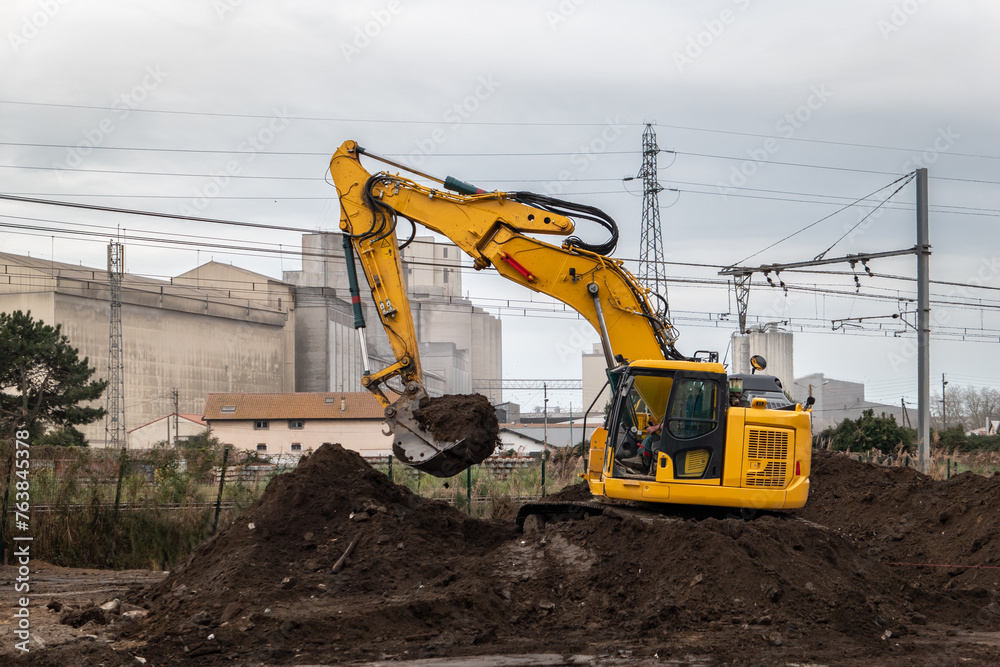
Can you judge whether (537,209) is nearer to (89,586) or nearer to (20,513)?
(89,586)

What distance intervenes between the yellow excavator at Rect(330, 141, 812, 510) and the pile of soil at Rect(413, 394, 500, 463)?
0.03 metres

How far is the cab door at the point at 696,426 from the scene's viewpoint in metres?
11.6

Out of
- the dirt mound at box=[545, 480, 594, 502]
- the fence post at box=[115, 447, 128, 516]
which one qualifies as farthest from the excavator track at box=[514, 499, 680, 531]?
the fence post at box=[115, 447, 128, 516]

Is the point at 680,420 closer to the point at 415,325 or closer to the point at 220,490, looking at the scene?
the point at 220,490

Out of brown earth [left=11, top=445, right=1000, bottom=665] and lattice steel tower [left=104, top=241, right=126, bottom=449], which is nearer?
brown earth [left=11, top=445, right=1000, bottom=665]

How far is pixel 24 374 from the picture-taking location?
41.2 metres

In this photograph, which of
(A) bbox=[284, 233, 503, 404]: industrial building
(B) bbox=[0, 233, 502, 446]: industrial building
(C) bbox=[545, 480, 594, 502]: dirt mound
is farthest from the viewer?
(A) bbox=[284, 233, 503, 404]: industrial building

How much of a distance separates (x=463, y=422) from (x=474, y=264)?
2.20 m

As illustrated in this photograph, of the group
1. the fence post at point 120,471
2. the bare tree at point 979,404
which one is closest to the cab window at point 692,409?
the fence post at point 120,471

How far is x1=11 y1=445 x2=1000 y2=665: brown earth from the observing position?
30.6 ft

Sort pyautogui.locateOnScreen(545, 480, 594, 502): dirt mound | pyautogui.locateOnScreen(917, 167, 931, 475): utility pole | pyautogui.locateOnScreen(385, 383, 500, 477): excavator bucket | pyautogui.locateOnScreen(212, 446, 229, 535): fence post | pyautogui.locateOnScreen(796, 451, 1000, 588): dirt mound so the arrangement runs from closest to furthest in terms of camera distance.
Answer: pyautogui.locateOnScreen(385, 383, 500, 477): excavator bucket, pyautogui.locateOnScreen(796, 451, 1000, 588): dirt mound, pyautogui.locateOnScreen(545, 480, 594, 502): dirt mound, pyautogui.locateOnScreen(212, 446, 229, 535): fence post, pyautogui.locateOnScreen(917, 167, 931, 475): utility pole

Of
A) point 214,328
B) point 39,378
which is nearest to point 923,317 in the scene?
point 39,378

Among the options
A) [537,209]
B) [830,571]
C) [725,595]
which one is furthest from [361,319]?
[830,571]

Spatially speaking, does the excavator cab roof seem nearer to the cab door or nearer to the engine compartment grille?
the cab door
